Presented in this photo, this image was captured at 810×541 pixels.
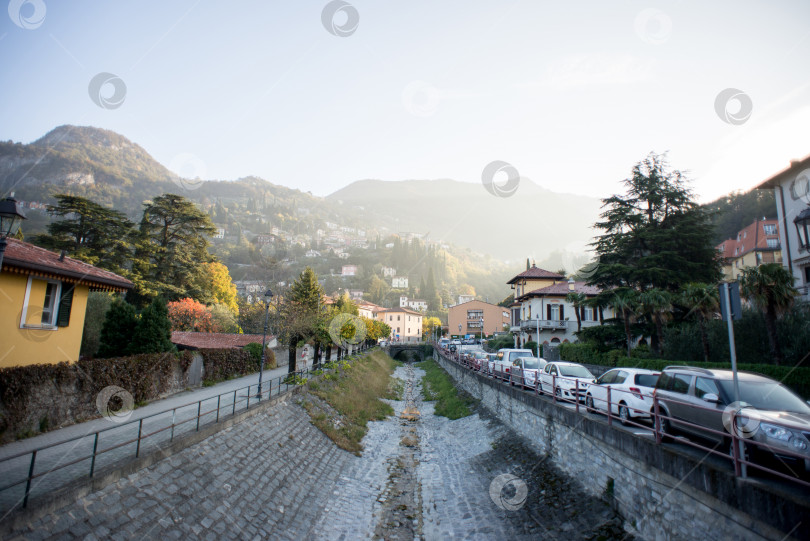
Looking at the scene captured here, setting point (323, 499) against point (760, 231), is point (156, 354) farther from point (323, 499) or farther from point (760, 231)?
point (760, 231)

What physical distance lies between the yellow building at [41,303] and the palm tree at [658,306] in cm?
2958

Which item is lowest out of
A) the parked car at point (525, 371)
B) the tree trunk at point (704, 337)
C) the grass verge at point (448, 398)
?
the grass verge at point (448, 398)

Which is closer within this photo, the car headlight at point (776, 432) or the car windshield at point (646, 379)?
the car headlight at point (776, 432)

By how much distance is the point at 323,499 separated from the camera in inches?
500

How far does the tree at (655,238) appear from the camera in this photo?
1126 inches

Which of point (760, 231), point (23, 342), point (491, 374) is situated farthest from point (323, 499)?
point (760, 231)

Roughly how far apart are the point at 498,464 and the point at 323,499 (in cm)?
679

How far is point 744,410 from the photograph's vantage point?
693cm

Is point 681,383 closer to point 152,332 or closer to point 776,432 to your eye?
point 776,432

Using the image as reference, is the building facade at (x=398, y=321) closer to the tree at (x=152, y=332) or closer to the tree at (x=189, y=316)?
the tree at (x=189, y=316)

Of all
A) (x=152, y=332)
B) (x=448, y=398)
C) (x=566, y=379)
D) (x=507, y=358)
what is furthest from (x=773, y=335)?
(x=152, y=332)

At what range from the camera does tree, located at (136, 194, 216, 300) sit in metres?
41.1

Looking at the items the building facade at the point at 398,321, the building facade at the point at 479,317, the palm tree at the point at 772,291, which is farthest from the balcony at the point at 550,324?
the building facade at the point at 398,321

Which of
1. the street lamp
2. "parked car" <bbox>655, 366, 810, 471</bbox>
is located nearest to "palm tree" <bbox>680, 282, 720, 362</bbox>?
"parked car" <bbox>655, 366, 810, 471</bbox>
